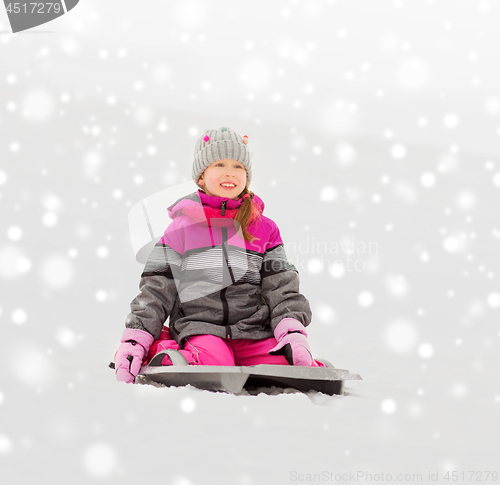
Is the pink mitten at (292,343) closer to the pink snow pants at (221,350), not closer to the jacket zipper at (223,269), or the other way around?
the pink snow pants at (221,350)

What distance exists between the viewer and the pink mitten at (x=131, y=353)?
1.33m

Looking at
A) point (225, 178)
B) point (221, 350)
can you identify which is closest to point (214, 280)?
point (221, 350)

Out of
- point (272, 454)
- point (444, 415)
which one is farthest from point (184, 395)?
point (444, 415)

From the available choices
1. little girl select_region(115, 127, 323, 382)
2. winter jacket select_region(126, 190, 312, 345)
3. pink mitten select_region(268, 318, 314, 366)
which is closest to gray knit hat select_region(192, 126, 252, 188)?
little girl select_region(115, 127, 323, 382)

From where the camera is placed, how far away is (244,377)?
Result: 1248 millimetres

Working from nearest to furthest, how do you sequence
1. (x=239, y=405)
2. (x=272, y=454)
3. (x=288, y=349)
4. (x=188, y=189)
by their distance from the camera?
(x=272, y=454)
(x=239, y=405)
(x=288, y=349)
(x=188, y=189)

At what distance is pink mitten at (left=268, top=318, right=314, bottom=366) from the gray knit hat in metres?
0.55

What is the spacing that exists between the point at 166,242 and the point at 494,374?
115cm

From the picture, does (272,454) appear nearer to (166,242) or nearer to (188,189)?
(166,242)

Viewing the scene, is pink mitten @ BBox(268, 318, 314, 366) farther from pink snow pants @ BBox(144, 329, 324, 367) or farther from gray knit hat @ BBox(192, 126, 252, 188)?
gray knit hat @ BBox(192, 126, 252, 188)

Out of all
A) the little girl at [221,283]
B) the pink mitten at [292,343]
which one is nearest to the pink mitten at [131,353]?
the little girl at [221,283]

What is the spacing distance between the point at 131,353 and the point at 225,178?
61cm

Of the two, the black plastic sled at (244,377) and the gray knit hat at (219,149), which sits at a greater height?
the gray knit hat at (219,149)

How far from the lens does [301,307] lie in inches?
61.4
